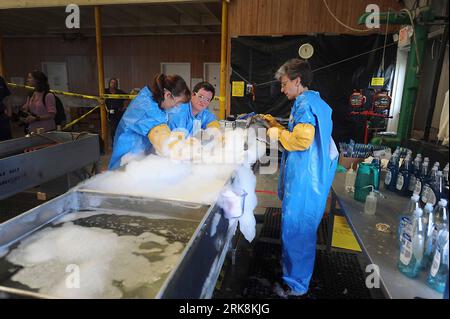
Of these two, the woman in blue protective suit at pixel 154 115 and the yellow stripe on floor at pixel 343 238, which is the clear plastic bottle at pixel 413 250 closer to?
the woman in blue protective suit at pixel 154 115

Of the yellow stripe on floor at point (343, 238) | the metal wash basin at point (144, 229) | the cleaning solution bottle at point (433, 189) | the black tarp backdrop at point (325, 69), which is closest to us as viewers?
the metal wash basin at point (144, 229)

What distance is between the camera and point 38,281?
3.27 ft

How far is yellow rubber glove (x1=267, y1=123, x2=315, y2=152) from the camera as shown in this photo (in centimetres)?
174

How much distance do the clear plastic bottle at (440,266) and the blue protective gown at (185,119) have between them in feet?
5.73

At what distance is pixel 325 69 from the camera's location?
479 cm

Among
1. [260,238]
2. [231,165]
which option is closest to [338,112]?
[260,238]

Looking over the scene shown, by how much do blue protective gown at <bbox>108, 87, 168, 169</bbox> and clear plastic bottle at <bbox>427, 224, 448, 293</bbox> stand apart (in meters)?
1.47

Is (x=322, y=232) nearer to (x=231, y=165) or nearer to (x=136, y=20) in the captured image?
(x=231, y=165)

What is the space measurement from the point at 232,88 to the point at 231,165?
10.9ft

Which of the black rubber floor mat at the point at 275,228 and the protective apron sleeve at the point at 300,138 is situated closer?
the protective apron sleeve at the point at 300,138

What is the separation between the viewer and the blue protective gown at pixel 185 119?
7.69ft

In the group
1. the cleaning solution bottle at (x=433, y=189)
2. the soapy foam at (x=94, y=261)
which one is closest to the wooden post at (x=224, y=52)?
the cleaning solution bottle at (x=433, y=189)

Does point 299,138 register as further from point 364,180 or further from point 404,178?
point 404,178

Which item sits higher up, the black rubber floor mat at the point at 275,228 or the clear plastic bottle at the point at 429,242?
the clear plastic bottle at the point at 429,242
